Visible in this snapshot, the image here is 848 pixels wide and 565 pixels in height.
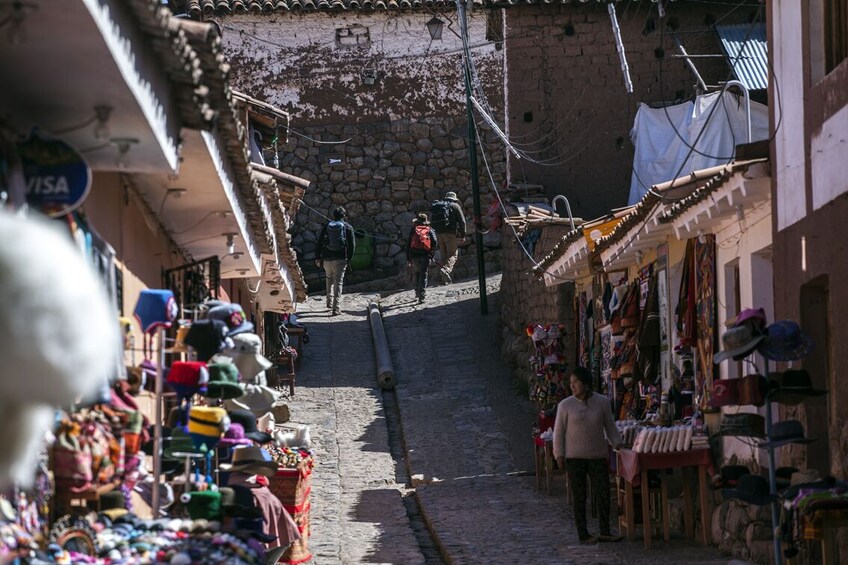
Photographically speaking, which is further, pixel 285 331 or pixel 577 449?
pixel 285 331

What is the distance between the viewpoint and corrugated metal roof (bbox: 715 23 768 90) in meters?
A: 24.7

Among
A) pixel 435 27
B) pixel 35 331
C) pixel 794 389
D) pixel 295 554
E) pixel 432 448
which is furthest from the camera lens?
pixel 435 27

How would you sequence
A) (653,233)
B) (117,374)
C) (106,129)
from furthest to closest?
1. (653,233)
2. (117,374)
3. (106,129)

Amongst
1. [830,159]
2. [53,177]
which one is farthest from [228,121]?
[830,159]

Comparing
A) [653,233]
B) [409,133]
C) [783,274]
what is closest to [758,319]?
[783,274]

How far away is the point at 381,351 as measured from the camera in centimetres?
2531

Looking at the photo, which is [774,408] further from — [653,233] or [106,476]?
[106,476]

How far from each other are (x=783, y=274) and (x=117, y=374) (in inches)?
268

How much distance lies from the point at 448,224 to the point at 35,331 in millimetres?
26188

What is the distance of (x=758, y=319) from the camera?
11016 millimetres

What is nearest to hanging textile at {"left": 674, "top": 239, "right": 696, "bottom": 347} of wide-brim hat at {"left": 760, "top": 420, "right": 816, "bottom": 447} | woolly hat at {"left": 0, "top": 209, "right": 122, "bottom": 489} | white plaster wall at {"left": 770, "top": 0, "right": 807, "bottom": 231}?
white plaster wall at {"left": 770, "top": 0, "right": 807, "bottom": 231}

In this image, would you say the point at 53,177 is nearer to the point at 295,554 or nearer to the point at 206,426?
the point at 206,426

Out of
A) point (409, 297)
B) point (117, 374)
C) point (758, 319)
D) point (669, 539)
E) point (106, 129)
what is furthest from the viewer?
point (409, 297)

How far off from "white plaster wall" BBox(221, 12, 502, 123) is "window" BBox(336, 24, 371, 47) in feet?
0.23
